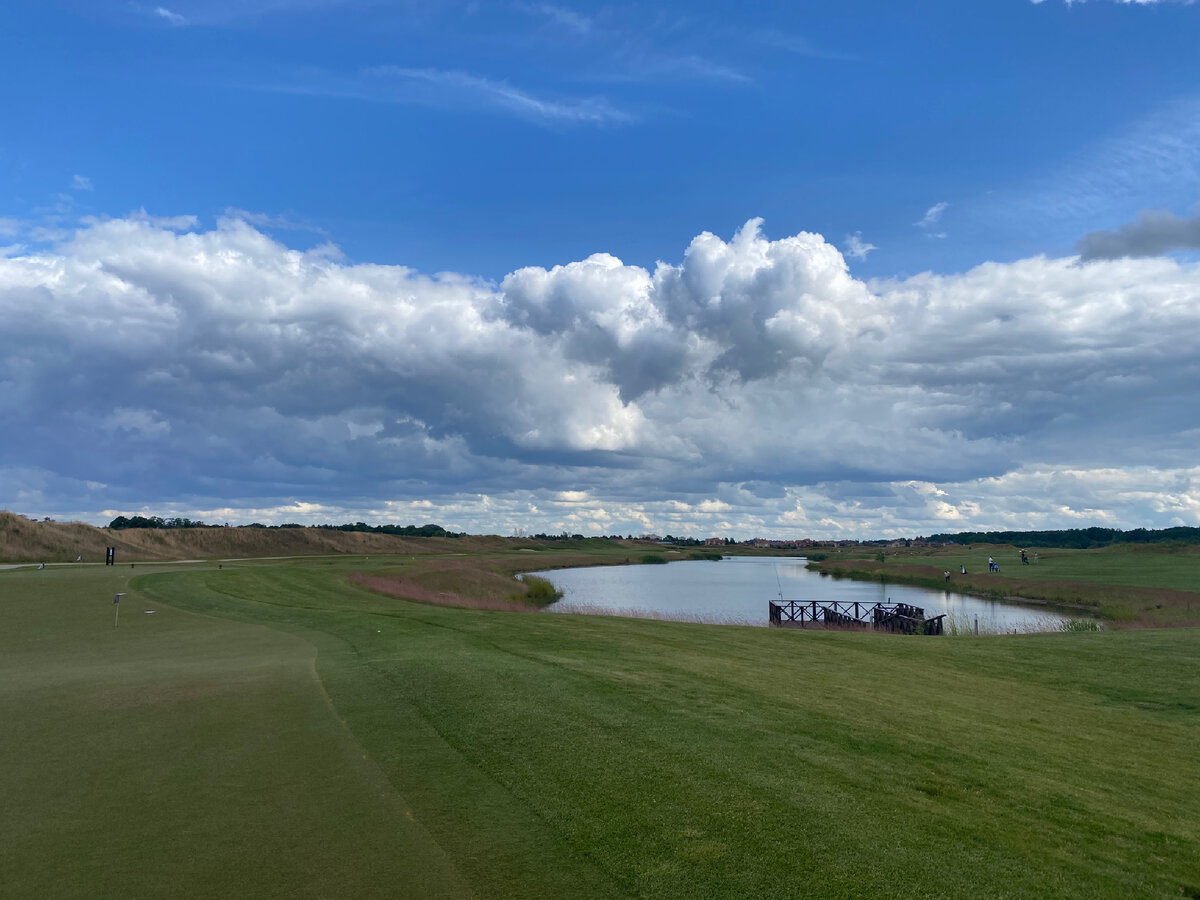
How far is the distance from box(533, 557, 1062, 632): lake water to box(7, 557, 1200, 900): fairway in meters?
26.9

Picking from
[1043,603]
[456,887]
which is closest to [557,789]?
[456,887]

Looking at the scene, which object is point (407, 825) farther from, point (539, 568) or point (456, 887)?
point (539, 568)

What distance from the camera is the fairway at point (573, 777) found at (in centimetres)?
685

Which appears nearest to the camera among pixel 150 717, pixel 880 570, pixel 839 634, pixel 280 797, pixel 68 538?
pixel 280 797

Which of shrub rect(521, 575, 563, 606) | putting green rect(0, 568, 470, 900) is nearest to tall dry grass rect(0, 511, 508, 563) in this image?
shrub rect(521, 575, 563, 606)

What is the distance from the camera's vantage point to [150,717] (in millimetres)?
12258

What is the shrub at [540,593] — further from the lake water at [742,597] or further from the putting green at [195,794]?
the putting green at [195,794]

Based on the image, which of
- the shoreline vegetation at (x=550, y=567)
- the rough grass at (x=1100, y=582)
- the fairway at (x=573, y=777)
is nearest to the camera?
the fairway at (x=573, y=777)

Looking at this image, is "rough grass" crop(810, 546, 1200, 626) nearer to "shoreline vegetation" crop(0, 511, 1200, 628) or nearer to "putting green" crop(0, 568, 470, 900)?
"shoreline vegetation" crop(0, 511, 1200, 628)

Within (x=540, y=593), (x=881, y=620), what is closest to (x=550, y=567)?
(x=540, y=593)

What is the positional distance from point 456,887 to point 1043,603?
66.9 m

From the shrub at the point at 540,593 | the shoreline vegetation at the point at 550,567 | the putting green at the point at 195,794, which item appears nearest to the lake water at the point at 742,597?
the shrub at the point at 540,593

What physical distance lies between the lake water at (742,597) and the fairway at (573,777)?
26.9 m

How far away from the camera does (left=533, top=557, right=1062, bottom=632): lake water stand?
159ft
